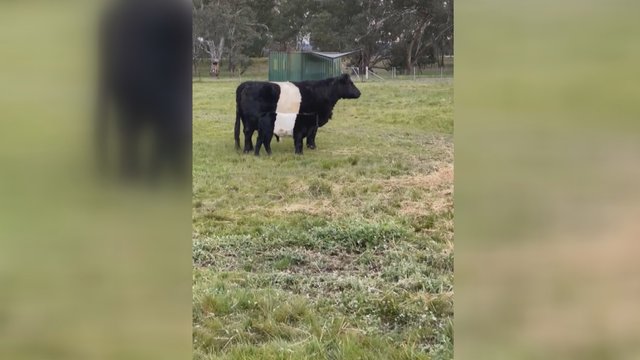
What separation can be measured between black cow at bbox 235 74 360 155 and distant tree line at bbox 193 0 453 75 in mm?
315

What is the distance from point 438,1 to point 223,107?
2360 millimetres

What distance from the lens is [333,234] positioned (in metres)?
3.94

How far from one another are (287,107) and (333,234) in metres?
2.67

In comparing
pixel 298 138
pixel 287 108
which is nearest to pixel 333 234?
pixel 298 138

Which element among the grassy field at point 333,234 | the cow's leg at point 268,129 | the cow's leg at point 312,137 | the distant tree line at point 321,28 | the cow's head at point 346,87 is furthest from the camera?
the cow's head at point 346,87

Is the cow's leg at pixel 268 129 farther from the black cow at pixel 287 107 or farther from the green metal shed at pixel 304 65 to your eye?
the green metal shed at pixel 304 65

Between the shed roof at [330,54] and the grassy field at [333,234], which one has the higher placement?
the shed roof at [330,54]

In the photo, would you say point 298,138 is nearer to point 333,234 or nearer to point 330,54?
point 330,54

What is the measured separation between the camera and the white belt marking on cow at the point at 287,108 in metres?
6.19

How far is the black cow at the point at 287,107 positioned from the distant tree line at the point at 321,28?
0.32 m
